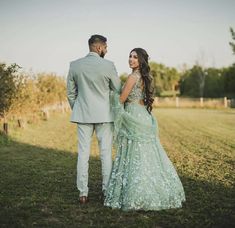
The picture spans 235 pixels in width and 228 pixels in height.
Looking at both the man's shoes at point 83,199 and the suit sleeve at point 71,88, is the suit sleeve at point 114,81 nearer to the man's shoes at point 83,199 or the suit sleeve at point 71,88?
the suit sleeve at point 71,88

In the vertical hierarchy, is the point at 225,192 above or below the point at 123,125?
below

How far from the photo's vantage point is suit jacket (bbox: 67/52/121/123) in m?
5.91

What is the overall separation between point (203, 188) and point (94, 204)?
206cm

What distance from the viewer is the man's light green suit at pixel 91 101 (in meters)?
5.92

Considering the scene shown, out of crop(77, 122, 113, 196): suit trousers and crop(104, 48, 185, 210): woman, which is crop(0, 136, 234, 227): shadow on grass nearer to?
crop(104, 48, 185, 210): woman

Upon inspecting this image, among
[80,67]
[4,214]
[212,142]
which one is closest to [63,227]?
[4,214]

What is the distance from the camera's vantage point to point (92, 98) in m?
5.96

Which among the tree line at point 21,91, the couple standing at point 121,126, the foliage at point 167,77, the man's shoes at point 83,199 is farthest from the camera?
the foliage at point 167,77

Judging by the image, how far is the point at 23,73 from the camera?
21.1 metres

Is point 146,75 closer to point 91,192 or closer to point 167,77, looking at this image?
point 91,192

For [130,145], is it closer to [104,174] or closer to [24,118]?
[104,174]

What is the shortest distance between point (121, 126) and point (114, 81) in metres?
0.67

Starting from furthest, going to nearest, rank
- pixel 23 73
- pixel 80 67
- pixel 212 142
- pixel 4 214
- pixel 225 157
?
pixel 23 73
pixel 212 142
pixel 225 157
pixel 80 67
pixel 4 214

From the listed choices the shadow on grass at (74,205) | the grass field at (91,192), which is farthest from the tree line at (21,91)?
the shadow on grass at (74,205)
